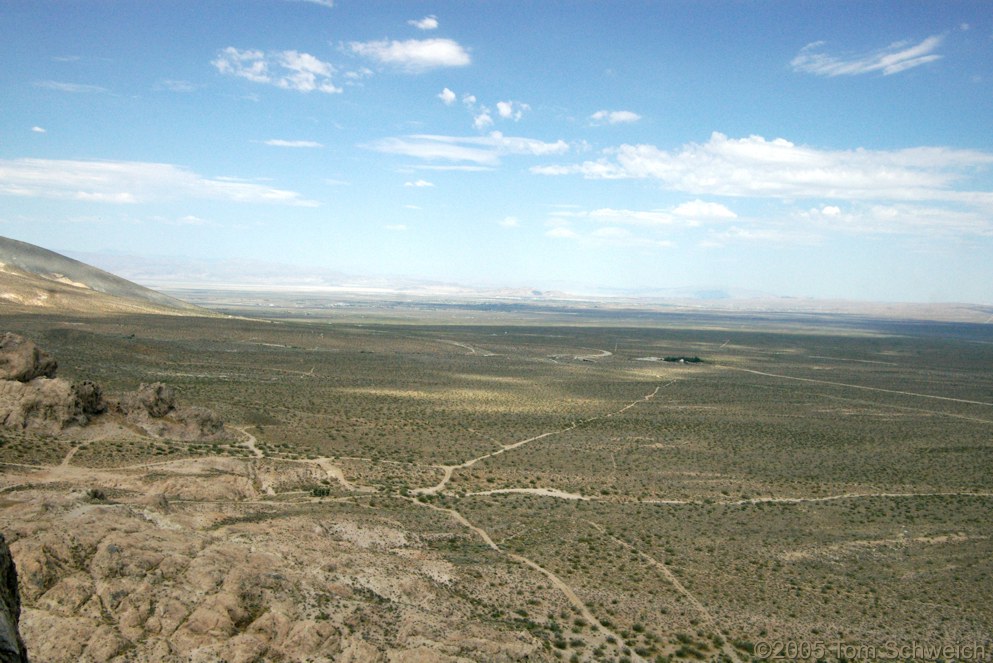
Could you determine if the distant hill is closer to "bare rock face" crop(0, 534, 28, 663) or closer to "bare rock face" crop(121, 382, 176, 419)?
"bare rock face" crop(121, 382, 176, 419)

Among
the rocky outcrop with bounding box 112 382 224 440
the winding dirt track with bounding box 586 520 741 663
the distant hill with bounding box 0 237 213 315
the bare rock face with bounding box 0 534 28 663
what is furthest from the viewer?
the distant hill with bounding box 0 237 213 315

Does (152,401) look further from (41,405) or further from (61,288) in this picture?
(61,288)

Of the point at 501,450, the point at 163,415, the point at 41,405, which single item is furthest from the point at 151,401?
the point at 501,450

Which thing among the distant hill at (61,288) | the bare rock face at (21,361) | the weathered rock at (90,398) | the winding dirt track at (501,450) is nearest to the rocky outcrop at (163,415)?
the weathered rock at (90,398)

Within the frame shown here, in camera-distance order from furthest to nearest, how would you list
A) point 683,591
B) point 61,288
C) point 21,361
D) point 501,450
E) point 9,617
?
point 61,288, point 501,450, point 21,361, point 683,591, point 9,617

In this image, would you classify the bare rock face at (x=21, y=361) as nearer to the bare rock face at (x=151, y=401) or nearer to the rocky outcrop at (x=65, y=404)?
the rocky outcrop at (x=65, y=404)

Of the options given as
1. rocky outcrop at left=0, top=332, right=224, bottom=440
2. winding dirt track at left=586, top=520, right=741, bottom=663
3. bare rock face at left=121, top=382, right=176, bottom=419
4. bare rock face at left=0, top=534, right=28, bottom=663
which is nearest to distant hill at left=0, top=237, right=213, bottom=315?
rocky outcrop at left=0, top=332, right=224, bottom=440
